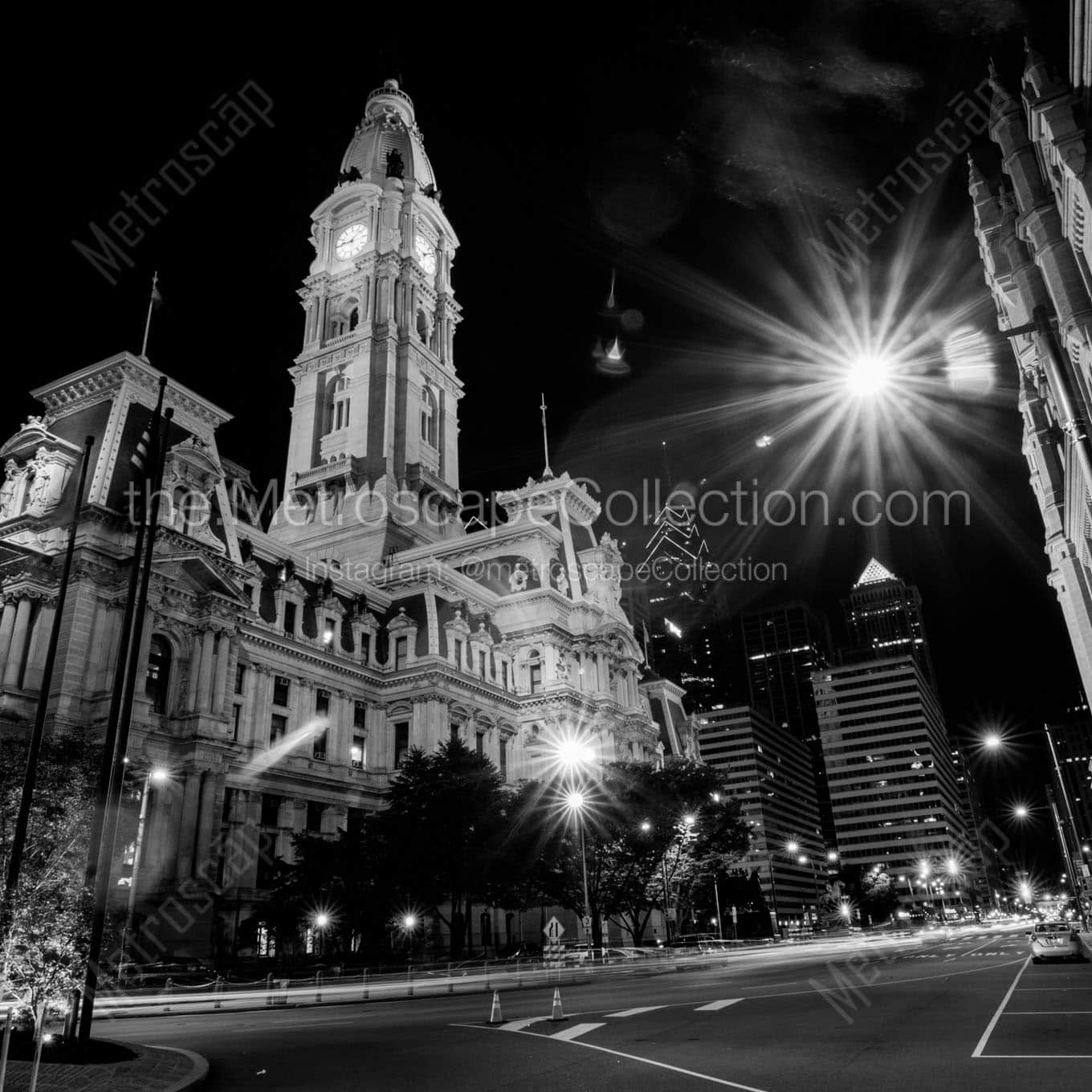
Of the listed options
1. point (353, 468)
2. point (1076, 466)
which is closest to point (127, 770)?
point (1076, 466)

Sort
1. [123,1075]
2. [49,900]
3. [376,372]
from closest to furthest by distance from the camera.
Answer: [123,1075]
[49,900]
[376,372]

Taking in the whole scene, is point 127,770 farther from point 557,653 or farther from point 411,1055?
point 557,653

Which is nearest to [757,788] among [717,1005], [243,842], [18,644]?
[243,842]

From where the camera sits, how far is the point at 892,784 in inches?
7559

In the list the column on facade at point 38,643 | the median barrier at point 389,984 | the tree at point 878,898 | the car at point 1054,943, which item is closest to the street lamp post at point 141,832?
the median barrier at point 389,984

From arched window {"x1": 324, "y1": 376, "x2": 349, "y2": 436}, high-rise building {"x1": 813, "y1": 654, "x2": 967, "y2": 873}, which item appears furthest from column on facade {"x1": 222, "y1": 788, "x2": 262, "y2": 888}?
high-rise building {"x1": 813, "y1": 654, "x2": 967, "y2": 873}

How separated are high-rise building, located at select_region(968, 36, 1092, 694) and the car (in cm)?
1237

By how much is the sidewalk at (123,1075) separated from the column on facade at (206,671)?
3247cm

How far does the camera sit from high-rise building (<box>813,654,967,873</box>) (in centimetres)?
18675

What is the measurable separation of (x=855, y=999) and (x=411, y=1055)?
1220 centimetres

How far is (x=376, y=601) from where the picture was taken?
67250mm

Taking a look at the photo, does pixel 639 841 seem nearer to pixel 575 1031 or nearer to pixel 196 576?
pixel 196 576

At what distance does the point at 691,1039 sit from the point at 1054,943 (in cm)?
2323

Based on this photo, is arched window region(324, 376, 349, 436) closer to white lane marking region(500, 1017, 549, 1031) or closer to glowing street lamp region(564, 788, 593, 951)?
glowing street lamp region(564, 788, 593, 951)
